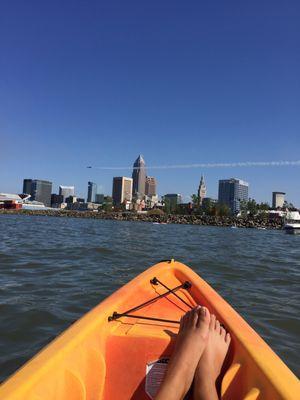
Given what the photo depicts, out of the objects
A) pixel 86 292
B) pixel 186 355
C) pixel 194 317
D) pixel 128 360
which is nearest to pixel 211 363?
pixel 186 355

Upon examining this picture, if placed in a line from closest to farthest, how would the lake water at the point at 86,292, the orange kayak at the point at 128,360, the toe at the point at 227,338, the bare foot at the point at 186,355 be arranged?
1. the orange kayak at the point at 128,360
2. the bare foot at the point at 186,355
3. the toe at the point at 227,338
4. the lake water at the point at 86,292

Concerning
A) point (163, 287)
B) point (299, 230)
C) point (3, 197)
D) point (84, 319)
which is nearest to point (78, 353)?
point (84, 319)

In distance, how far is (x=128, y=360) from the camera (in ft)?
10.8

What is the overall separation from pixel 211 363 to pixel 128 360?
783 millimetres

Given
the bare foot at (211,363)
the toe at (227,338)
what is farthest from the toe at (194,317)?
the toe at (227,338)

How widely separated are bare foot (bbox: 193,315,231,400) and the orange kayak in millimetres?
95

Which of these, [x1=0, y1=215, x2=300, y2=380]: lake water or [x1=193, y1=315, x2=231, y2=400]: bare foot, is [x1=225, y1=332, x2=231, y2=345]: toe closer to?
[x1=193, y1=315, x2=231, y2=400]: bare foot

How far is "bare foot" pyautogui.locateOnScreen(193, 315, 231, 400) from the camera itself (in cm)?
264

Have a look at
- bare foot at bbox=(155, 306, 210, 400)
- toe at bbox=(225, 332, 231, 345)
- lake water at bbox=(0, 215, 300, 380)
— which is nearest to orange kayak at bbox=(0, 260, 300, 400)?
toe at bbox=(225, 332, 231, 345)

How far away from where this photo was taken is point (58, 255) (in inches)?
530

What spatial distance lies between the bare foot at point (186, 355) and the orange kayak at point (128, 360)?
256mm

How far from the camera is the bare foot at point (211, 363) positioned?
2.64m

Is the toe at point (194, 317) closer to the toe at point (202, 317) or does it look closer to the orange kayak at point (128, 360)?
the toe at point (202, 317)

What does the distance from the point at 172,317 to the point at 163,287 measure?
1010 millimetres
